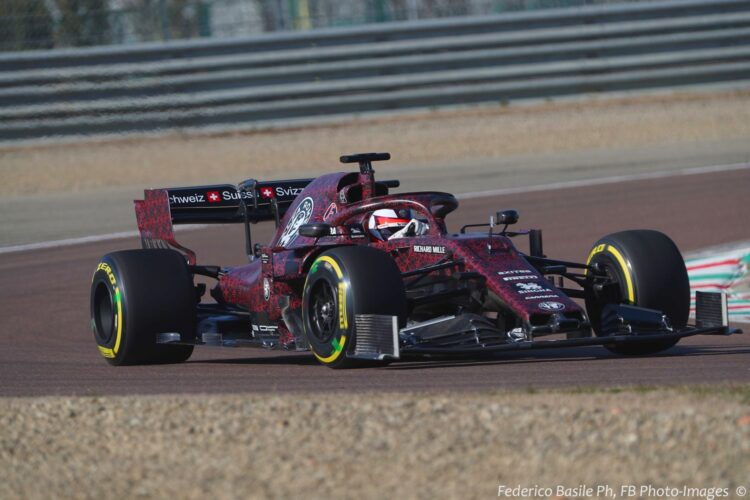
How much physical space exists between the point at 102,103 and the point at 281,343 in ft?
40.9

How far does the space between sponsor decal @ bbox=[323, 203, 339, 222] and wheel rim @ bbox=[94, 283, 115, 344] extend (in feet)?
5.25

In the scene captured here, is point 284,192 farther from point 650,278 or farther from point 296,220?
point 650,278

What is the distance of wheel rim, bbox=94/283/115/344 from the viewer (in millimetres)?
9586

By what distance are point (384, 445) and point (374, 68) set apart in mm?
15916

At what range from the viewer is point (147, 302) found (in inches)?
360

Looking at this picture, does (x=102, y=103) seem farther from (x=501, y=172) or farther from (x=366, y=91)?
(x=501, y=172)

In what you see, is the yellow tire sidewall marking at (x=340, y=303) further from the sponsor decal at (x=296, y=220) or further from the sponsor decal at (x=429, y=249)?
the sponsor decal at (x=296, y=220)

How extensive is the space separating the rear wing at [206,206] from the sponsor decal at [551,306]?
9.79 feet

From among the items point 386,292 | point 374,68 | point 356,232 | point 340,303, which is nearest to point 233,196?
point 356,232

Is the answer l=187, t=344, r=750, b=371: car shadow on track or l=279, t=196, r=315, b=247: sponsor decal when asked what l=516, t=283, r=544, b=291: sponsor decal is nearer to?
l=187, t=344, r=750, b=371: car shadow on track

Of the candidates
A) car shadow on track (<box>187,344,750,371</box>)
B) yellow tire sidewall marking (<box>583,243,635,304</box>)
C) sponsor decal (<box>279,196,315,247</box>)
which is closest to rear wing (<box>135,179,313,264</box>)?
sponsor decal (<box>279,196,315,247</box>)

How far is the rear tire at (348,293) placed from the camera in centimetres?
780

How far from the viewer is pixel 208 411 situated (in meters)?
6.59

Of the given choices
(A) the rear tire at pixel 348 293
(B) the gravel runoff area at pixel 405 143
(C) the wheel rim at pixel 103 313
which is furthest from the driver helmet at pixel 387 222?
(B) the gravel runoff area at pixel 405 143
